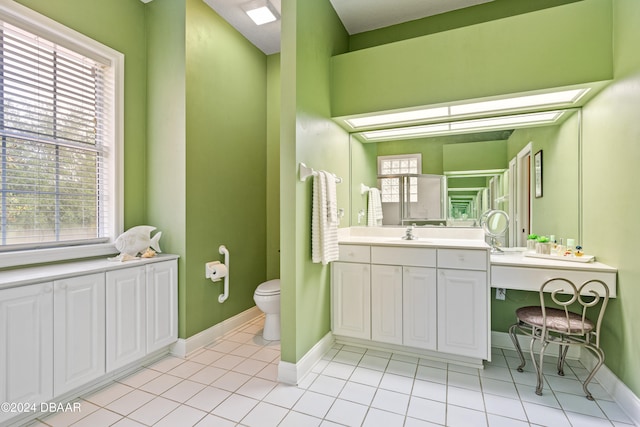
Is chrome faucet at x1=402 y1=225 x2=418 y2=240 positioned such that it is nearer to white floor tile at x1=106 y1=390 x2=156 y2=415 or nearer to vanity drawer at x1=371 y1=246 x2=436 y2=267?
vanity drawer at x1=371 y1=246 x2=436 y2=267

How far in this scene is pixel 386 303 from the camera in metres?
A: 2.43

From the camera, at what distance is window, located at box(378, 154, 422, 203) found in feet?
9.50

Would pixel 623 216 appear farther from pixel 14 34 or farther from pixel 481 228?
pixel 14 34

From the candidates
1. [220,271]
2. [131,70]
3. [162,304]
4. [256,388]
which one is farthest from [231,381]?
[131,70]

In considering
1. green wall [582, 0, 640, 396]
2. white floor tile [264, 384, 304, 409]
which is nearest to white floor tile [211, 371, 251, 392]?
white floor tile [264, 384, 304, 409]

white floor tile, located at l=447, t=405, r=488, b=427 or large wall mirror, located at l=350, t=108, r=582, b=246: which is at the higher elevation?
large wall mirror, located at l=350, t=108, r=582, b=246

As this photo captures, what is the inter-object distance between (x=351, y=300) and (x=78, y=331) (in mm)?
1897

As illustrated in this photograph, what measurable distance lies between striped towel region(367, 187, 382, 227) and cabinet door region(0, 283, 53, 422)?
2505 mm

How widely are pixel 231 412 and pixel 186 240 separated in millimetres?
1312

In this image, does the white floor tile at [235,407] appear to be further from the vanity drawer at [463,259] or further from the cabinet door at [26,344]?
the vanity drawer at [463,259]

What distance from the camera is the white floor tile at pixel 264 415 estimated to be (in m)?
1.64

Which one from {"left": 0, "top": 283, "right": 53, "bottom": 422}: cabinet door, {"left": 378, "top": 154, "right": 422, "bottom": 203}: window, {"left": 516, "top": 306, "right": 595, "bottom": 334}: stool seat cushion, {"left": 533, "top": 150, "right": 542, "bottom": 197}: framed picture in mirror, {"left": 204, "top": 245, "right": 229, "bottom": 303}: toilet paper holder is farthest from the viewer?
{"left": 378, "top": 154, "right": 422, "bottom": 203}: window

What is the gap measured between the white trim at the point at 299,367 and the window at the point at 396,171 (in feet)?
5.02

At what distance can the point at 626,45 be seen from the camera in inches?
69.5
